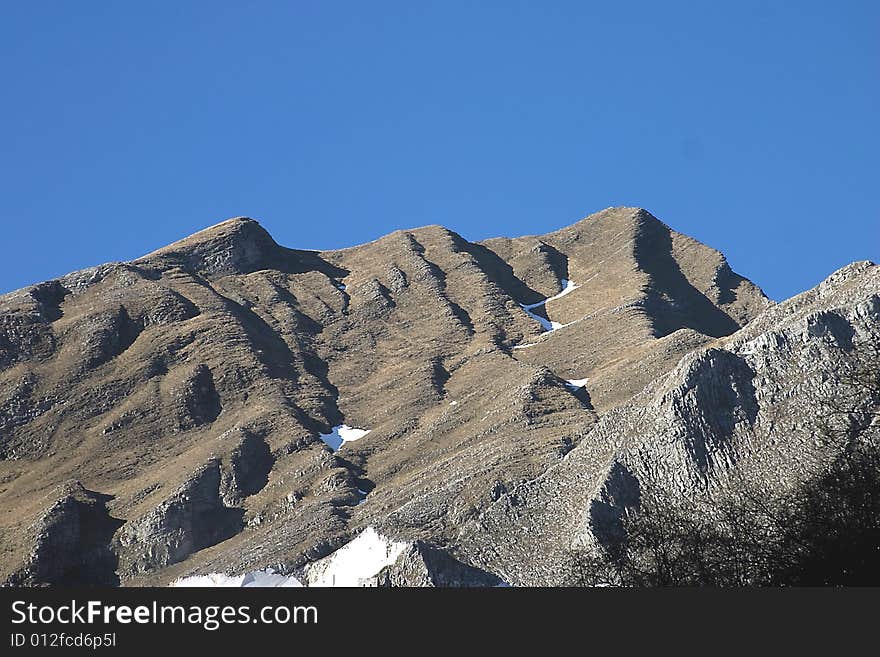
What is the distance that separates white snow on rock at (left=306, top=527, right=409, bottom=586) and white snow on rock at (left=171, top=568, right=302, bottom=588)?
7.47ft

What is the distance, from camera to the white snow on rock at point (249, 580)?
120188mm

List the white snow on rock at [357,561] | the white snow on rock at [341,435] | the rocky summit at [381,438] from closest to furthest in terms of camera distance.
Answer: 1. the white snow on rock at [357,561]
2. the rocky summit at [381,438]
3. the white snow on rock at [341,435]

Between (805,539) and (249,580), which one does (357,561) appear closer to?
(249,580)

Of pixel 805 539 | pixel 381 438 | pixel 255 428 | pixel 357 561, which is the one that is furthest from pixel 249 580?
pixel 805 539

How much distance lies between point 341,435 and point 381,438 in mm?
7476

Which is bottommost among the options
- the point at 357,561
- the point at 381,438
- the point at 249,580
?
the point at 357,561

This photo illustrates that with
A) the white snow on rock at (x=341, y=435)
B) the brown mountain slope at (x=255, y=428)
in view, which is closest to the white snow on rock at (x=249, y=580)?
the brown mountain slope at (x=255, y=428)

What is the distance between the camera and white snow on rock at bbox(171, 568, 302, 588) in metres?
120

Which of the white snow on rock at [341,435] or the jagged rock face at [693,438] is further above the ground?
the white snow on rock at [341,435]

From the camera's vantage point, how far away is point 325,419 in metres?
172

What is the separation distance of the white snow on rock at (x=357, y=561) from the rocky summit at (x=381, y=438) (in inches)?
11.4

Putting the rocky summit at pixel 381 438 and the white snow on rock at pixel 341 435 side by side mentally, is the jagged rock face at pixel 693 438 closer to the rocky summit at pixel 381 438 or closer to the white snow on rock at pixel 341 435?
the rocky summit at pixel 381 438

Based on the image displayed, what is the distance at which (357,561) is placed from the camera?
391 ft

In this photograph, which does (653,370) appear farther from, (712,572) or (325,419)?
(712,572)
